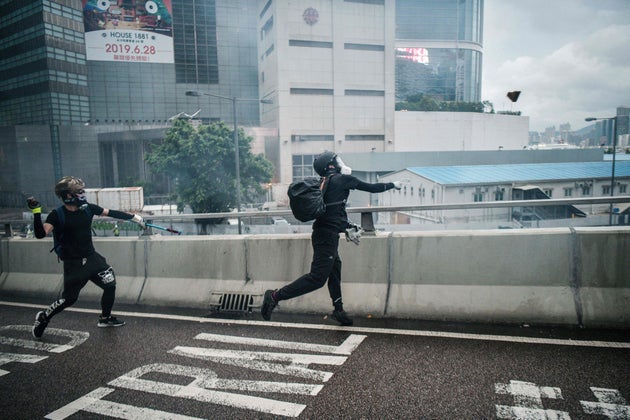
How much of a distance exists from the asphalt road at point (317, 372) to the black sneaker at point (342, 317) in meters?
0.10

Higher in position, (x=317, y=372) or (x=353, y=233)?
(x=353, y=233)

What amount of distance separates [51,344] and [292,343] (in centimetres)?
257

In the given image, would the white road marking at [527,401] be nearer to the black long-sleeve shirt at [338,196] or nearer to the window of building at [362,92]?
the black long-sleeve shirt at [338,196]

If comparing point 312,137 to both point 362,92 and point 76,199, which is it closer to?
point 362,92

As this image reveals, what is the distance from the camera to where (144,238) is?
6508 mm

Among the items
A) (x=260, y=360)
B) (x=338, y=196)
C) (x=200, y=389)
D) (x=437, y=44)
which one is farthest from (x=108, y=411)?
(x=437, y=44)

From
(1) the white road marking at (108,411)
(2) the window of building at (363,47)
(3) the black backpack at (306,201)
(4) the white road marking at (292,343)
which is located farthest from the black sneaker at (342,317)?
Answer: (2) the window of building at (363,47)

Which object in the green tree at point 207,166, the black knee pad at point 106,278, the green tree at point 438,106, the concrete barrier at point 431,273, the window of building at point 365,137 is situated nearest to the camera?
the concrete barrier at point 431,273

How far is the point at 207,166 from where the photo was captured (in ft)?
119

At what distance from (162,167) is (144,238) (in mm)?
32857

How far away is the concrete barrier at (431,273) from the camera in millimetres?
4531

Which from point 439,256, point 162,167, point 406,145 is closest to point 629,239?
point 439,256

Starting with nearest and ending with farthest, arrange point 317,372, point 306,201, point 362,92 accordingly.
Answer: point 317,372, point 306,201, point 362,92

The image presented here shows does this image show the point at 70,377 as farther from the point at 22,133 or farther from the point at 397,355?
the point at 22,133
